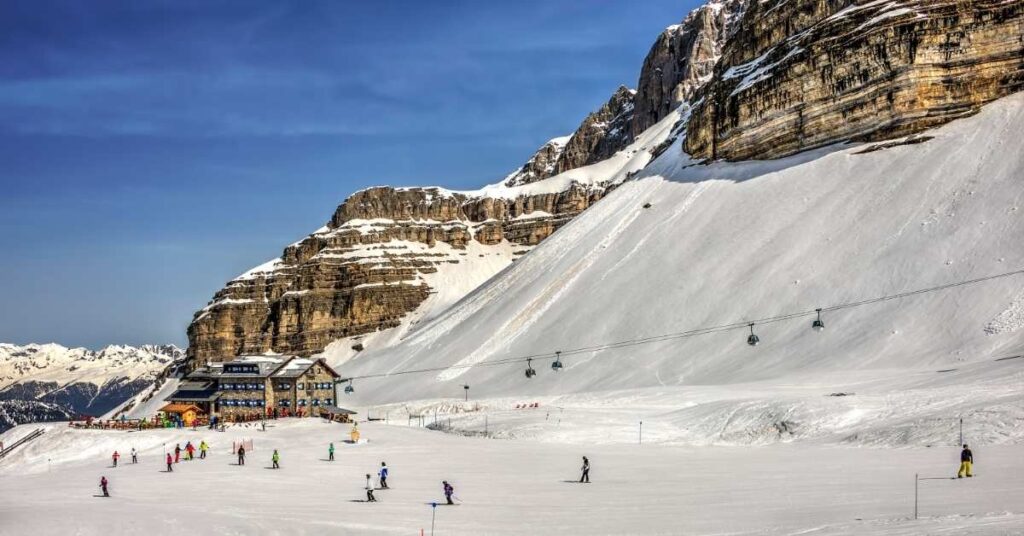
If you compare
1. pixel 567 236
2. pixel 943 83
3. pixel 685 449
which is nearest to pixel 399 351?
pixel 567 236

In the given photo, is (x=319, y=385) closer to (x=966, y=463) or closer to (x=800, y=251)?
(x=800, y=251)

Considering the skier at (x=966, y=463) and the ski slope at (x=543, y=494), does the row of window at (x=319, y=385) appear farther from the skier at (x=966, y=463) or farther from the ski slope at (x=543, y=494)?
the skier at (x=966, y=463)

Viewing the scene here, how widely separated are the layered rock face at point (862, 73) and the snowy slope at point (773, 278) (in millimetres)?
3409

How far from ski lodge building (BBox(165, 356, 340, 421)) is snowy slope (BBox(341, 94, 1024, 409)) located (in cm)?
1788

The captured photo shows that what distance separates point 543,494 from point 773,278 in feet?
221

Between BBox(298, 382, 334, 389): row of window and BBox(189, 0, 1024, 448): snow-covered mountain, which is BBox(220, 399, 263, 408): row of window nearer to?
BBox(298, 382, 334, 389): row of window

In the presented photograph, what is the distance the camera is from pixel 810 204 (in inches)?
4254

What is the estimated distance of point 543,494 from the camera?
110ft

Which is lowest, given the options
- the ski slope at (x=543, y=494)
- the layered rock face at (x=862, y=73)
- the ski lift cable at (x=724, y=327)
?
the ski slope at (x=543, y=494)

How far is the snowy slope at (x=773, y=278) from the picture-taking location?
Answer: 75.0 m

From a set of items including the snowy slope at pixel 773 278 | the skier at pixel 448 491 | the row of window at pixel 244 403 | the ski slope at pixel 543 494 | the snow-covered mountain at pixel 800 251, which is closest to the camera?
the ski slope at pixel 543 494

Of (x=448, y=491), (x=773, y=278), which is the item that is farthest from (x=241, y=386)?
(x=448, y=491)

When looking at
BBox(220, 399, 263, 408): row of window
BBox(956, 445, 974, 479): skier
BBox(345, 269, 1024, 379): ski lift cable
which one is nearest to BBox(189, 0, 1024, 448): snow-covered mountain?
BBox(345, 269, 1024, 379): ski lift cable

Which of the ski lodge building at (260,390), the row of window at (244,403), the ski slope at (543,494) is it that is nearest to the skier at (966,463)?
the ski slope at (543,494)
